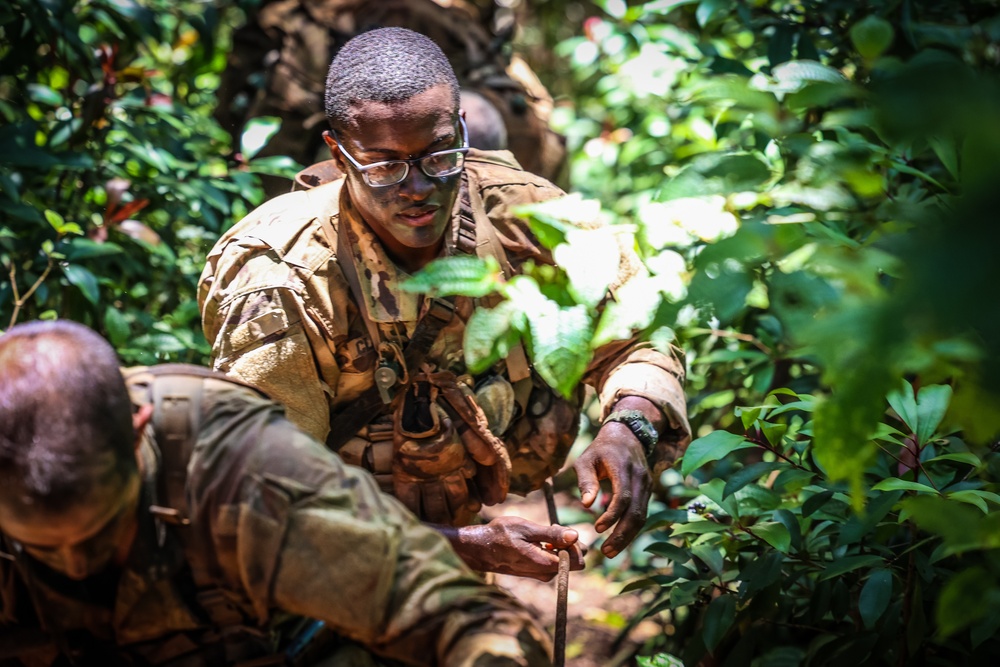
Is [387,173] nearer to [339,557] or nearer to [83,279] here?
[83,279]

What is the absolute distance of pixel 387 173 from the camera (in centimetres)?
279

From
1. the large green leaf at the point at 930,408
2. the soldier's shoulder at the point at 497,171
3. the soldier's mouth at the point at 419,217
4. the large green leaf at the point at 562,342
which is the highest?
the large green leaf at the point at 562,342

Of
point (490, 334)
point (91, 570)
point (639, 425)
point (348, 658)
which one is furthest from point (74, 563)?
point (639, 425)

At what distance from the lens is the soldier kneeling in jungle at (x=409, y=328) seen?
272cm

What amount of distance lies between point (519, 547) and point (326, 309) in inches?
32.5

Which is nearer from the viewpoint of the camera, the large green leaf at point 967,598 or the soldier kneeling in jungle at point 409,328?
the large green leaf at point 967,598

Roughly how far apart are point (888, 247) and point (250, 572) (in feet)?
3.86

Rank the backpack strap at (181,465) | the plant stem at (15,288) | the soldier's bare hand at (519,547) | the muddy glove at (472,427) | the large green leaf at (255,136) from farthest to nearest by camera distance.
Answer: the large green leaf at (255,136) → the plant stem at (15,288) → the muddy glove at (472,427) → the soldier's bare hand at (519,547) → the backpack strap at (181,465)

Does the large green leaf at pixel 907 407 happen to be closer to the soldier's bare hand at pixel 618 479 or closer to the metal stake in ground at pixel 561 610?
the soldier's bare hand at pixel 618 479

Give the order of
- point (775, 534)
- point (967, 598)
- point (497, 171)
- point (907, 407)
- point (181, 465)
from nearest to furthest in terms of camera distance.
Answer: point (967, 598) < point (181, 465) < point (907, 407) < point (775, 534) < point (497, 171)

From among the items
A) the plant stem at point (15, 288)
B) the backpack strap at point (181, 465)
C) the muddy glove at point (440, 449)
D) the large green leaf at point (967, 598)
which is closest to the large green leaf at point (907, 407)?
the large green leaf at point (967, 598)

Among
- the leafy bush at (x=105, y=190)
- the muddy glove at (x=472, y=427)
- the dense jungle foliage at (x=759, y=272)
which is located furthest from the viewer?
the leafy bush at (x=105, y=190)

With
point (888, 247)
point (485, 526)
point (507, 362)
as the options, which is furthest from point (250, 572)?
point (507, 362)

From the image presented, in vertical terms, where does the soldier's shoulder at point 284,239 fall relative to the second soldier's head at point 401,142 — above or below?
below
